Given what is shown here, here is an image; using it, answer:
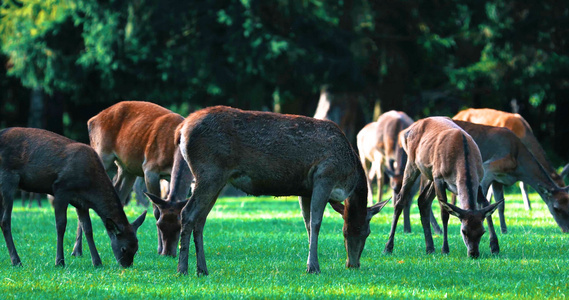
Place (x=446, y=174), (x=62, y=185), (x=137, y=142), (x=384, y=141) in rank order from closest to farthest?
1. (x=62, y=185)
2. (x=446, y=174)
3. (x=137, y=142)
4. (x=384, y=141)

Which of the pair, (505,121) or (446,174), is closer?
(446,174)

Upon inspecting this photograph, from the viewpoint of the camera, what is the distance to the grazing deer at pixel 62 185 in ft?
33.2

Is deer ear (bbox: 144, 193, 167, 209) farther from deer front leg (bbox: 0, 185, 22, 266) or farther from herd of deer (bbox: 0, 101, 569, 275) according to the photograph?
deer front leg (bbox: 0, 185, 22, 266)

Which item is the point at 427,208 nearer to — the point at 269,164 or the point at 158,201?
the point at 269,164

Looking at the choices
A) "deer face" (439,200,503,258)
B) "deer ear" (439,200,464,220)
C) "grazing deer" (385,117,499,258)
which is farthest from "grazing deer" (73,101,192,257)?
"deer face" (439,200,503,258)

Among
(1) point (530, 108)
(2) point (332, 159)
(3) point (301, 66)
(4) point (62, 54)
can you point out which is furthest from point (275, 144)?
(1) point (530, 108)

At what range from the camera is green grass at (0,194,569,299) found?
26.2 feet

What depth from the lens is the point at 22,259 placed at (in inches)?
422

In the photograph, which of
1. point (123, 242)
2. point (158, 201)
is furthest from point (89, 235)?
point (158, 201)

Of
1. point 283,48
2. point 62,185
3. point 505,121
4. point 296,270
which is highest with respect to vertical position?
point 283,48

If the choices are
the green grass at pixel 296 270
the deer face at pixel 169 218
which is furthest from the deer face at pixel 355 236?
the deer face at pixel 169 218

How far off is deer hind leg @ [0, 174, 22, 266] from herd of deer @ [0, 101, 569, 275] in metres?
0.01

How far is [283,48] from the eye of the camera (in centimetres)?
2483

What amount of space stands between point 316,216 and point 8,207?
11.7 feet
